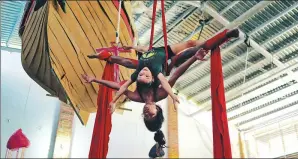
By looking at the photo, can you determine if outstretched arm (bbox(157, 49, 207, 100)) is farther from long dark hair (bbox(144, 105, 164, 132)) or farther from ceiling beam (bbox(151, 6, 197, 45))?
ceiling beam (bbox(151, 6, 197, 45))

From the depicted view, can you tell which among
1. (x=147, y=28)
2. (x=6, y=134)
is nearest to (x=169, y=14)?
(x=147, y=28)

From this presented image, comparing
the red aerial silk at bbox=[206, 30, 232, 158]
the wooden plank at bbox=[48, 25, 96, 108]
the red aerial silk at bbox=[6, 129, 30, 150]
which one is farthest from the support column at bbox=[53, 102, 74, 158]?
the red aerial silk at bbox=[206, 30, 232, 158]

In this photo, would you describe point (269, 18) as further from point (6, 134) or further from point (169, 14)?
point (6, 134)

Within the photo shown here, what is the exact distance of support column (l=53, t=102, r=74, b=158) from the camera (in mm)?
6039

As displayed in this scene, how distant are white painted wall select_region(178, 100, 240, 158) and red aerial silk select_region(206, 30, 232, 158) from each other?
552 centimetres

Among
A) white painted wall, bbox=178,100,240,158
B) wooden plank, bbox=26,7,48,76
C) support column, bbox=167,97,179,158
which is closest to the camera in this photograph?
wooden plank, bbox=26,7,48,76

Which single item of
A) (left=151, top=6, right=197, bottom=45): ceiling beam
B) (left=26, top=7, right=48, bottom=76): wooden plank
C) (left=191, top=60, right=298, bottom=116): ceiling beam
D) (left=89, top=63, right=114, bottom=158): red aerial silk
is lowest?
(left=89, top=63, right=114, bottom=158): red aerial silk

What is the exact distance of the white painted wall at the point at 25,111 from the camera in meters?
5.56

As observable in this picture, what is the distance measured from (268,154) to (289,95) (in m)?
1.27

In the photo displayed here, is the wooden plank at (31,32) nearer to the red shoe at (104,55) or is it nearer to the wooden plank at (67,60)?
the wooden plank at (67,60)

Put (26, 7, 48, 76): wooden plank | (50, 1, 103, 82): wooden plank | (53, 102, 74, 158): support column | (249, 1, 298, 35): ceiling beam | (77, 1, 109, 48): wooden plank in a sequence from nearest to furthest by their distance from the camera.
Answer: (26, 7, 48, 76): wooden plank, (50, 1, 103, 82): wooden plank, (77, 1, 109, 48): wooden plank, (249, 1, 298, 35): ceiling beam, (53, 102, 74, 158): support column

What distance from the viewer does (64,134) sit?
6.17m

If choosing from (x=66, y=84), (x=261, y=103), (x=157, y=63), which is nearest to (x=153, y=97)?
(x=157, y=63)

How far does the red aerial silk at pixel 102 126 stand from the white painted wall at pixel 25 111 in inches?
132
